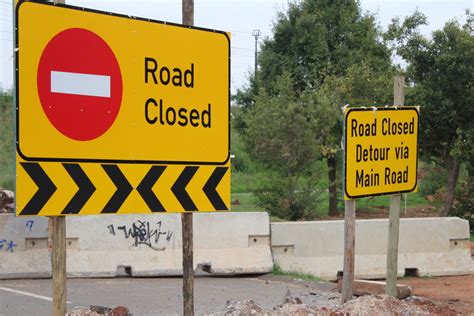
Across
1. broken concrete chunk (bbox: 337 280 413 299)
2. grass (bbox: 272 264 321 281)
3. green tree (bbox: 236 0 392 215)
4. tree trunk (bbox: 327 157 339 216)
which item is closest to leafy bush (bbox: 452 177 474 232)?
tree trunk (bbox: 327 157 339 216)

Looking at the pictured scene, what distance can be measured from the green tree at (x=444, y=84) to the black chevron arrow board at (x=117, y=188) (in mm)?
16624

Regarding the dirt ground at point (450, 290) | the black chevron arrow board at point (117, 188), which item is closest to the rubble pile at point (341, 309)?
the black chevron arrow board at point (117, 188)

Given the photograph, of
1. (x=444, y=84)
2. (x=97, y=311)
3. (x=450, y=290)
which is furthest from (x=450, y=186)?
(x=97, y=311)

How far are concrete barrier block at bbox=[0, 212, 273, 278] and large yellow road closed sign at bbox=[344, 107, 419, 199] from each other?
511 centimetres

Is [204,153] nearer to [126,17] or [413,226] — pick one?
[126,17]

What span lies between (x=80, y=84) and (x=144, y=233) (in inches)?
292

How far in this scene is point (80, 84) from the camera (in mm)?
3387

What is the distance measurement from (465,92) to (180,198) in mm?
17399

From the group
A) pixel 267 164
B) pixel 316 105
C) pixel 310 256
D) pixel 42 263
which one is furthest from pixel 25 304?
pixel 316 105

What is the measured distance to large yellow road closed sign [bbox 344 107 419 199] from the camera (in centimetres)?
553

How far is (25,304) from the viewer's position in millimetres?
8297

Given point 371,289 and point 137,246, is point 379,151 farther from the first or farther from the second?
point 137,246

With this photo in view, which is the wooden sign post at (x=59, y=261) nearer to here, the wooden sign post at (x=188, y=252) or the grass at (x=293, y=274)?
the wooden sign post at (x=188, y=252)

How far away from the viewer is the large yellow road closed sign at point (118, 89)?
3.25 meters
